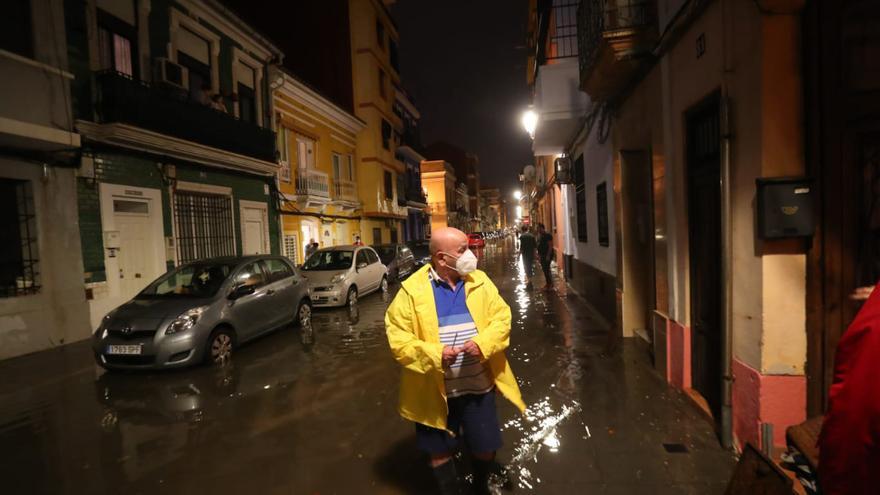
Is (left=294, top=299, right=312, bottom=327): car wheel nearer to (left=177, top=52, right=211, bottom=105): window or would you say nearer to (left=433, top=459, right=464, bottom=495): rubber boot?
(left=433, top=459, right=464, bottom=495): rubber boot

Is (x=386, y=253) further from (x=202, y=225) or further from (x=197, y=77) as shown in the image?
(x=197, y=77)

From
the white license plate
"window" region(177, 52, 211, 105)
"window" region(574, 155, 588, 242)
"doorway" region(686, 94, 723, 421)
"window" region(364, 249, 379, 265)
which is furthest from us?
"window" region(364, 249, 379, 265)

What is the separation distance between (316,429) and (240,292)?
356 cm

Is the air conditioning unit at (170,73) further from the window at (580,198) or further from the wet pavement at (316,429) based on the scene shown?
the window at (580,198)

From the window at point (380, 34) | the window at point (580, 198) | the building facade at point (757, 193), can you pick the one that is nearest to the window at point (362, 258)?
the window at point (580, 198)

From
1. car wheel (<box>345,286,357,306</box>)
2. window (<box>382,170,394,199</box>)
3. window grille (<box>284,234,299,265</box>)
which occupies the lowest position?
car wheel (<box>345,286,357,306</box>)

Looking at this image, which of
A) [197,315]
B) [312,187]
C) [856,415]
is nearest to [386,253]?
[312,187]

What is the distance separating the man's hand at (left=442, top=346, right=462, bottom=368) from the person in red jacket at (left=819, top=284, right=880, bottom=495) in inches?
63.2

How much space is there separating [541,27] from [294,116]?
1028cm

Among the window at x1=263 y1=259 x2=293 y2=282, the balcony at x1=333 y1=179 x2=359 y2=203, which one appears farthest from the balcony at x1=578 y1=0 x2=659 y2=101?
the balcony at x1=333 y1=179 x2=359 y2=203

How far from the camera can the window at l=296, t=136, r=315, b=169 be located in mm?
17609

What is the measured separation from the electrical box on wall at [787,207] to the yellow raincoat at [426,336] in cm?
190

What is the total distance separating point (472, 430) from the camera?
2732mm

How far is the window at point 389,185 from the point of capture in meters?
26.3
